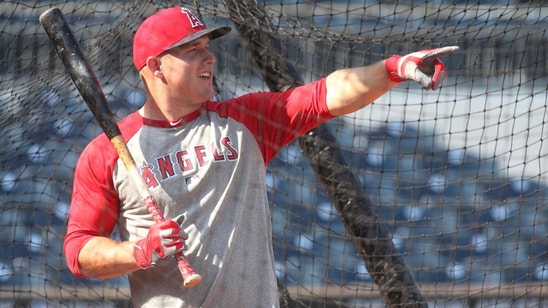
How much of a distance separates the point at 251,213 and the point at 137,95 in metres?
2.94

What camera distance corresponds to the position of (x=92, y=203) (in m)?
3.15

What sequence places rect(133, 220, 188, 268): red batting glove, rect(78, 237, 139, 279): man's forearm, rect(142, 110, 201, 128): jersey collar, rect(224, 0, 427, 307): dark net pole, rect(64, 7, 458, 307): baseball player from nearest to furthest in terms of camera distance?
rect(133, 220, 188, 268): red batting glove < rect(78, 237, 139, 279): man's forearm < rect(64, 7, 458, 307): baseball player < rect(142, 110, 201, 128): jersey collar < rect(224, 0, 427, 307): dark net pole

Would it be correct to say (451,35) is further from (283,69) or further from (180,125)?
(180,125)

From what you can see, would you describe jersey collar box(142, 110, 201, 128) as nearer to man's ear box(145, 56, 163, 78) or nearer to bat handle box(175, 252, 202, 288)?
man's ear box(145, 56, 163, 78)

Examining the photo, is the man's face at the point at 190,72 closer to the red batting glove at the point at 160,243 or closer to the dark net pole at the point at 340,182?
the red batting glove at the point at 160,243

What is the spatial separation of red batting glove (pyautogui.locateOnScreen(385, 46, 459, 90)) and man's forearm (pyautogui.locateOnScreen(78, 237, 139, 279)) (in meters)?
0.90

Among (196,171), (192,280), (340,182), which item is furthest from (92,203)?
(340,182)

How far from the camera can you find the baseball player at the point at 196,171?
3121mm

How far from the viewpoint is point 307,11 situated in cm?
480

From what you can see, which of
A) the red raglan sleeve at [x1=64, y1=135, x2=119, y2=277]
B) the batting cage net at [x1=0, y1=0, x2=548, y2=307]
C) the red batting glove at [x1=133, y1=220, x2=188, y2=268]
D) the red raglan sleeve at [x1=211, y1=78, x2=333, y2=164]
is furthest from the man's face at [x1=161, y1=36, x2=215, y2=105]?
the batting cage net at [x1=0, y1=0, x2=548, y2=307]

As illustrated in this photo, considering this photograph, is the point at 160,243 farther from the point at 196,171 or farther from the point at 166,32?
the point at 166,32

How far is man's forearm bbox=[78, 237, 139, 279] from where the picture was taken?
9.79 ft

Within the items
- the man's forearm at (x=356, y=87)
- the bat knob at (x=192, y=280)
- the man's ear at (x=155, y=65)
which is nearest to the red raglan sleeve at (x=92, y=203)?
the man's ear at (x=155, y=65)

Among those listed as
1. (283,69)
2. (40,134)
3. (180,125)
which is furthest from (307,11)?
(180,125)
